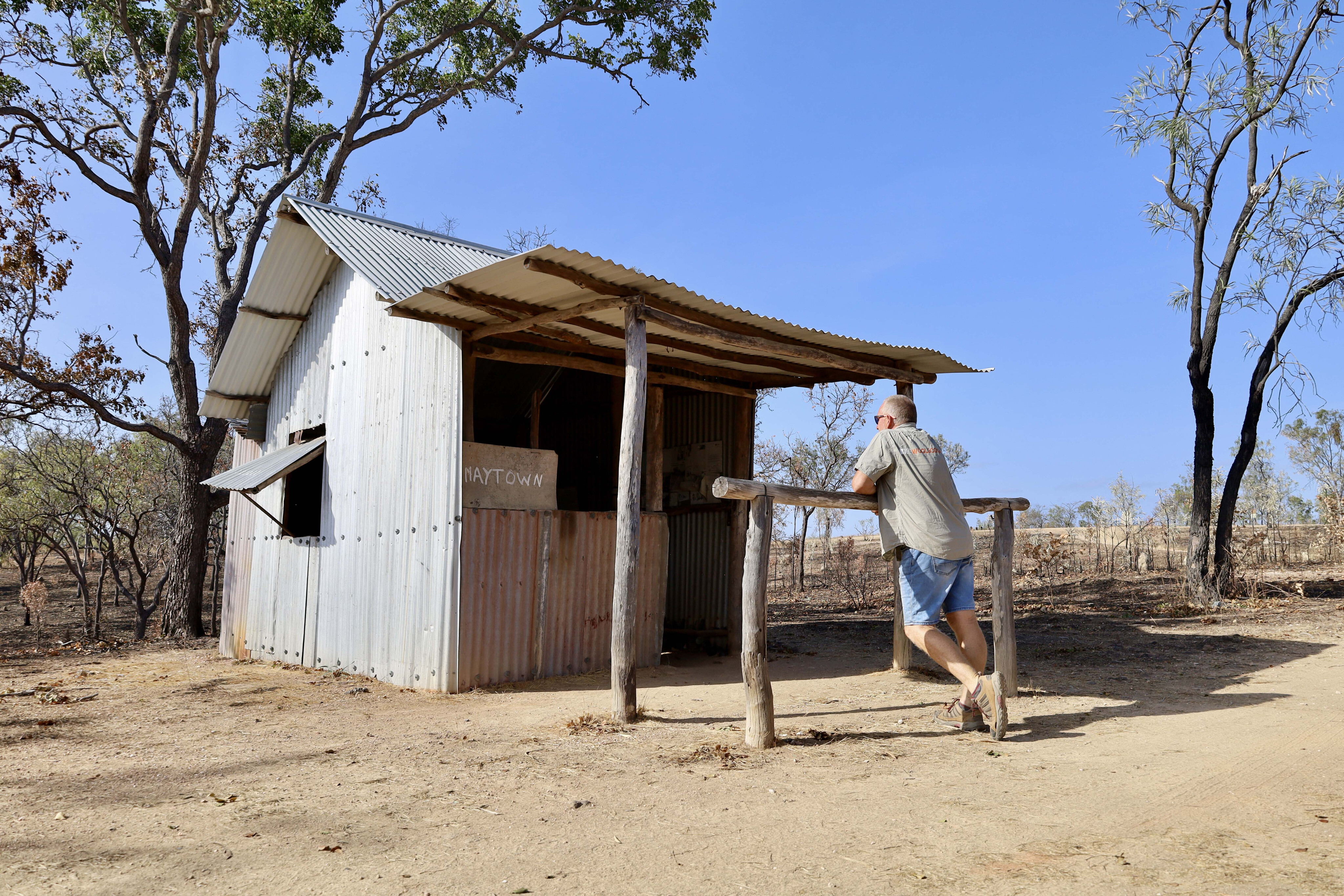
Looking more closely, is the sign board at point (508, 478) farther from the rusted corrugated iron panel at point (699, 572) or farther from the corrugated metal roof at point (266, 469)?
the rusted corrugated iron panel at point (699, 572)

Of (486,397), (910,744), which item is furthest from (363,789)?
(486,397)

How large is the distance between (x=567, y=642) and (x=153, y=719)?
3396 millimetres

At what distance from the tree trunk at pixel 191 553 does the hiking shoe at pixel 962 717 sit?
11.4 meters

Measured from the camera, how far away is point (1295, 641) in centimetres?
985

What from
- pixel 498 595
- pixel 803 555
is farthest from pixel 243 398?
pixel 803 555

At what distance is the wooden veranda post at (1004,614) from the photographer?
269 inches

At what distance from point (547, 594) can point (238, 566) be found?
529 cm

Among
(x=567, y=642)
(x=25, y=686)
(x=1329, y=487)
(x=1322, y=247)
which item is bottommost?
(x=25, y=686)

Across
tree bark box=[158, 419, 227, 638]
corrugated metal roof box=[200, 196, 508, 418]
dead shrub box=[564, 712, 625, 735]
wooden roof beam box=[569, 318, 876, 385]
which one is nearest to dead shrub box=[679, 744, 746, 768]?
dead shrub box=[564, 712, 625, 735]

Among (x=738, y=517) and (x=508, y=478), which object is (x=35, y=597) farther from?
(x=738, y=517)

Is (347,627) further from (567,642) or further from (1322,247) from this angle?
(1322,247)

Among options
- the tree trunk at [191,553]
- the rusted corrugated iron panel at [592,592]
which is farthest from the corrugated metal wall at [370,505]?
the tree trunk at [191,553]

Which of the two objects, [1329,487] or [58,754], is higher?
[1329,487]

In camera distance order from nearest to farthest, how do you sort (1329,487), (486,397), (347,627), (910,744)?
(910,744), (347,627), (486,397), (1329,487)
